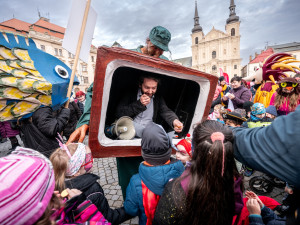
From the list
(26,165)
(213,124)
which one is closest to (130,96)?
(213,124)

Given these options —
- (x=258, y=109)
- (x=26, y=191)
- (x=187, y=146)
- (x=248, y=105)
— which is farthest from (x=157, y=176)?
(x=248, y=105)

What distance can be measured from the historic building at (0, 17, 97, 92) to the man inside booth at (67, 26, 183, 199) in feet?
88.9

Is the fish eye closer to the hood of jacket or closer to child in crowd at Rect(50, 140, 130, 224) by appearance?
child in crowd at Rect(50, 140, 130, 224)

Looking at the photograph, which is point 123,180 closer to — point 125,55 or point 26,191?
point 26,191

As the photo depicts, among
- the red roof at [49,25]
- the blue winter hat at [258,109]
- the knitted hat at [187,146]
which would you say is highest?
the red roof at [49,25]

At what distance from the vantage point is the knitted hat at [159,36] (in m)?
1.68

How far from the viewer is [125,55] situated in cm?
118

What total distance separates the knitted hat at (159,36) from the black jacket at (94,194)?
166cm

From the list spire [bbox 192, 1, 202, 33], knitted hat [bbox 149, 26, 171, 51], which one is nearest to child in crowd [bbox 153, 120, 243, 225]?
knitted hat [bbox 149, 26, 171, 51]

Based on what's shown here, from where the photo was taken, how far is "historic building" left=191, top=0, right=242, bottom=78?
150 feet

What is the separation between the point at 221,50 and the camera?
46875mm

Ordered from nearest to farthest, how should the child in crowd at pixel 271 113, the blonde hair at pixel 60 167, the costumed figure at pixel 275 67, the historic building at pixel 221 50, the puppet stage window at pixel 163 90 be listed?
the blonde hair at pixel 60 167
the puppet stage window at pixel 163 90
the costumed figure at pixel 275 67
the child in crowd at pixel 271 113
the historic building at pixel 221 50

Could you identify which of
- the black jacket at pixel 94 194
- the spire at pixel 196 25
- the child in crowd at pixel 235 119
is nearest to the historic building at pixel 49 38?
the child in crowd at pixel 235 119

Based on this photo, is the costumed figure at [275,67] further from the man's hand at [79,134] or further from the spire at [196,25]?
the spire at [196,25]
